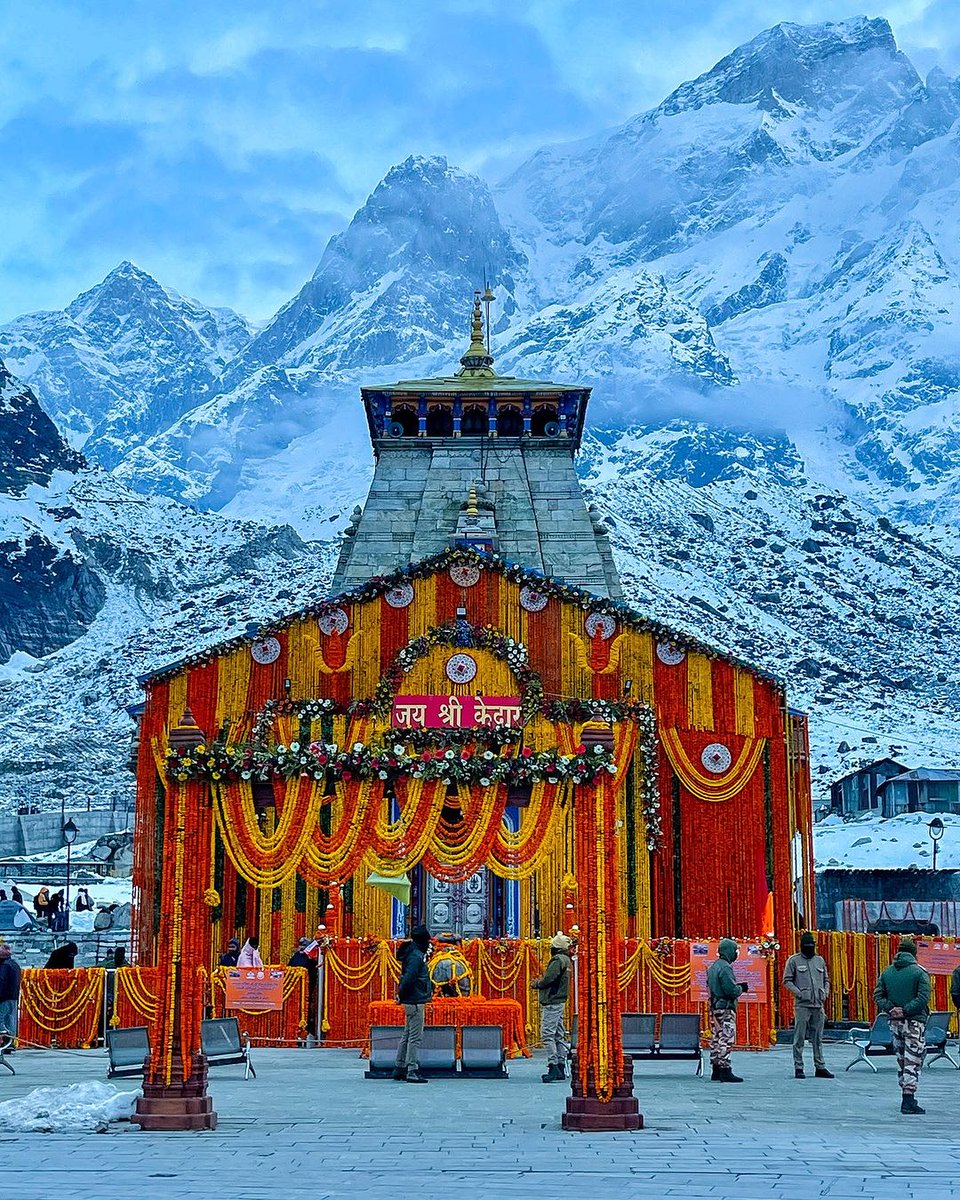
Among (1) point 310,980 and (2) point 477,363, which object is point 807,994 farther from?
(2) point 477,363

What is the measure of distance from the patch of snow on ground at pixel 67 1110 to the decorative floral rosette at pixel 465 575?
1466 centimetres

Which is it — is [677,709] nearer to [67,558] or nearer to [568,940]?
[568,940]

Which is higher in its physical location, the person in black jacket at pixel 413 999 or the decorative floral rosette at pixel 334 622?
the decorative floral rosette at pixel 334 622

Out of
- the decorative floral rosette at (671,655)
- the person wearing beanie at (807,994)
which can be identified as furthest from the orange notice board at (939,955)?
the decorative floral rosette at (671,655)

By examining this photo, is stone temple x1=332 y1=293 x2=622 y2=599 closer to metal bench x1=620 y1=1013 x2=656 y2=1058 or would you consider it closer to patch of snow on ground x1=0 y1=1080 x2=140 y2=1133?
metal bench x1=620 y1=1013 x2=656 y2=1058

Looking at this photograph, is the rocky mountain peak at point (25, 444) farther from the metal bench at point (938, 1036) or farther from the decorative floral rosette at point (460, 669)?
the metal bench at point (938, 1036)

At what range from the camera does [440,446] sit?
4091 centimetres

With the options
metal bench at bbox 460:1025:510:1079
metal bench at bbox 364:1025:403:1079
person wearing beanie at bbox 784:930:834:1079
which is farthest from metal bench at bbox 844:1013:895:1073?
metal bench at bbox 364:1025:403:1079

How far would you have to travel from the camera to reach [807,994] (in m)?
19.2

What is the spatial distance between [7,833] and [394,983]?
47151 millimetres

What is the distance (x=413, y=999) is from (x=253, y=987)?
6171 mm

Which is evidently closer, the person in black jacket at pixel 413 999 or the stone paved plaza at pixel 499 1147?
the stone paved plaza at pixel 499 1147

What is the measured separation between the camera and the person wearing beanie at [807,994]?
1902cm

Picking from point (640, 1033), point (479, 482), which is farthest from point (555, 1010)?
point (479, 482)
